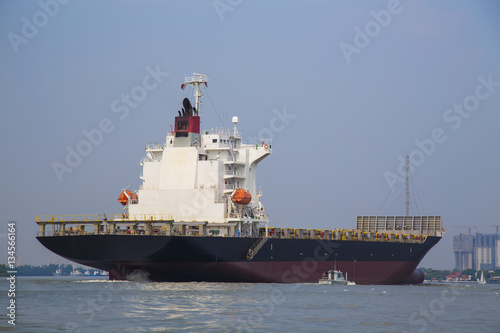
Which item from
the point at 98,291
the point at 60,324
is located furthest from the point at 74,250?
the point at 60,324

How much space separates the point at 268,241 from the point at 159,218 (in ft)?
23.9

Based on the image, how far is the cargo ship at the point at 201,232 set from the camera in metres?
45.9

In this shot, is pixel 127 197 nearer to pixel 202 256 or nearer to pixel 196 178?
pixel 196 178

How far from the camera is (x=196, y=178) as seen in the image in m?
51.1

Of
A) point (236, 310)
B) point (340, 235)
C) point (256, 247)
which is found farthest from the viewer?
point (340, 235)

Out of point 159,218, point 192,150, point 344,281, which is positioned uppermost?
point 192,150

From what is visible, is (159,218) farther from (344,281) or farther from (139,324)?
(139,324)

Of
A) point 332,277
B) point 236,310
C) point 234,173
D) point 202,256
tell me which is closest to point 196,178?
point 234,173

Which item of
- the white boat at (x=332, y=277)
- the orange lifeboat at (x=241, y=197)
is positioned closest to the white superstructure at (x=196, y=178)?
the orange lifeboat at (x=241, y=197)

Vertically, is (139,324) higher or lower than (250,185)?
lower

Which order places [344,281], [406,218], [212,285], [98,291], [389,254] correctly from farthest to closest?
[406,218] → [389,254] → [344,281] → [212,285] → [98,291]

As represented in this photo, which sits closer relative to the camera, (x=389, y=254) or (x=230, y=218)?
(x=230, y=218)

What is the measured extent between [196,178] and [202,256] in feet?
21.6

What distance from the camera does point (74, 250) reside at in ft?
152
